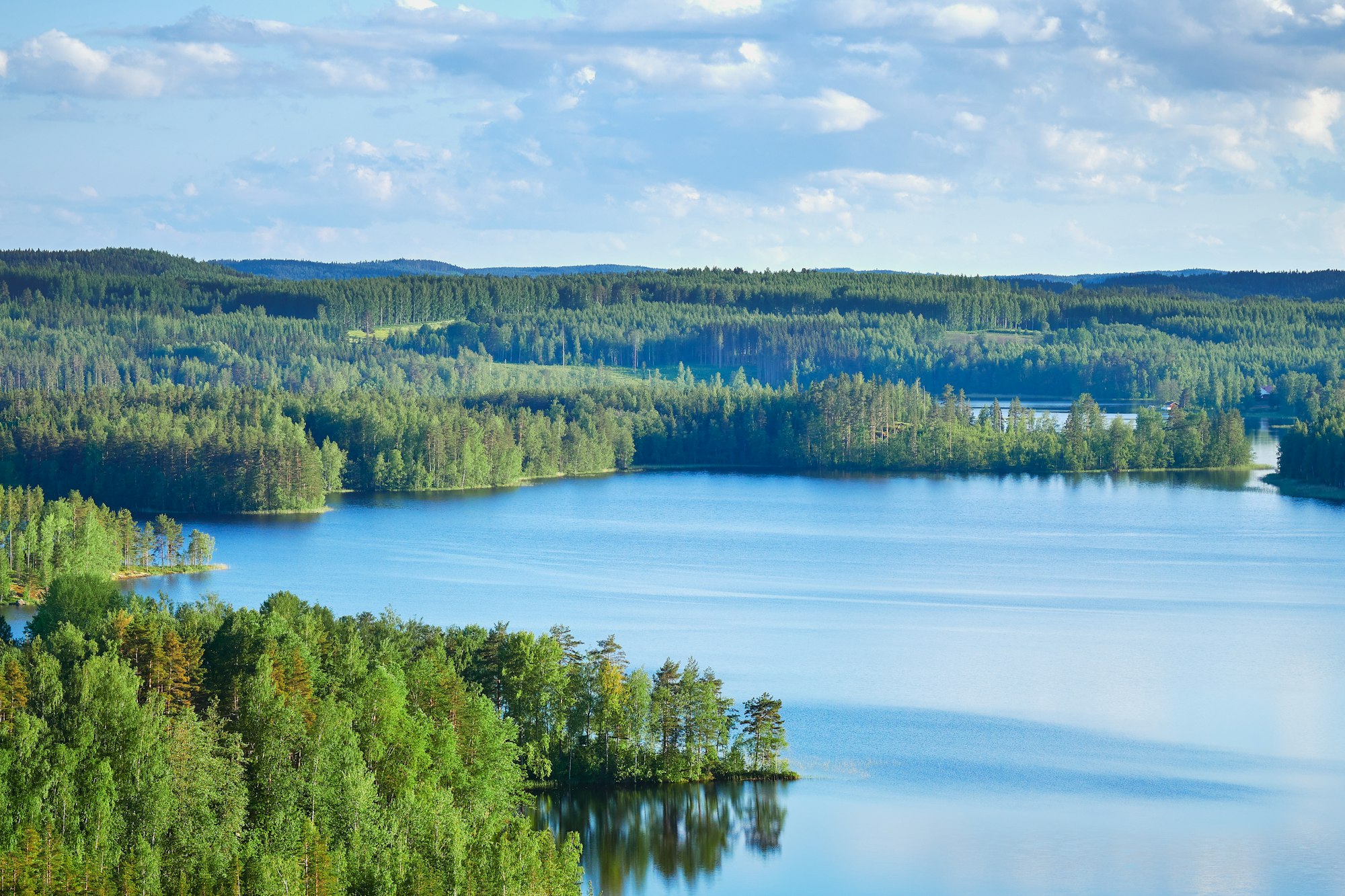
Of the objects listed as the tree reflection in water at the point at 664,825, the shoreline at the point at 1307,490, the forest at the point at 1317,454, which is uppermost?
the forest at the point at 1317,454

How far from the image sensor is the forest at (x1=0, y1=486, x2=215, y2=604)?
6725 centimetres

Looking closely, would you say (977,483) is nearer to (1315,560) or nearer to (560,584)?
(1315,560)

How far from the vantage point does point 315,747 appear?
3356 centimetres

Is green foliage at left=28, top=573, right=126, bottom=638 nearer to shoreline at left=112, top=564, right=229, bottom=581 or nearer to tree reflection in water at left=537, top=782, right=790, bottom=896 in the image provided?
tree reflection in water at left=537, top=782, right=790, bottom=896

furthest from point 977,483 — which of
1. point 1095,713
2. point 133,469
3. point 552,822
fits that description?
point 552,822

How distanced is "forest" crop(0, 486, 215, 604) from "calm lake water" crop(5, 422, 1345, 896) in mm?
2726

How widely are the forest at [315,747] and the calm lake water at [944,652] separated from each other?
76.5 inches

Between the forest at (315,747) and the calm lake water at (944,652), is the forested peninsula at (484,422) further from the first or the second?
the forest at (315,747)

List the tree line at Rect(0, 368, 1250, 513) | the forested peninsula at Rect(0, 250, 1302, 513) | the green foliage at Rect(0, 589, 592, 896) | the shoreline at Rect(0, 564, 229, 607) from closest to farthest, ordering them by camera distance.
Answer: the green foliage at Rect(0, 589, 592, 896) < the shoreline at Rect(0, 564, 229, 607) < the tree line at Rect(0, 368, 1250, 513) < the forested peninsula at Rect(0, 250, 1302, 513)

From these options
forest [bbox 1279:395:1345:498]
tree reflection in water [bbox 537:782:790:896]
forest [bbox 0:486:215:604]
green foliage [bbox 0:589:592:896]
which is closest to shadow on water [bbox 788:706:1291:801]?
tree reflection in water [bbox 537:782:790:896]

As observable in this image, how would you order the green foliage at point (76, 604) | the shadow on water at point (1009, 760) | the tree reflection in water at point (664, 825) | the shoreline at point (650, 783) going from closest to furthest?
the tree reflection in water at point (664, 825) → the shoreline at point (650, 783) → the shadow on water at point (1009, 760) → the green foliage at point (76, 604)

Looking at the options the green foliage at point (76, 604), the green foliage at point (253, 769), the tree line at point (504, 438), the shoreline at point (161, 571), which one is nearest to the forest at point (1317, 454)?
the tree line at point (504, 438)

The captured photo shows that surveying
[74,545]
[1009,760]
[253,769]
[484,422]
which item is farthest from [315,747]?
[484,422]

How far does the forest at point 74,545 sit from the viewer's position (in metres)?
67.2
